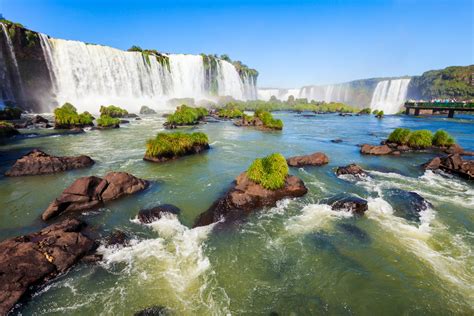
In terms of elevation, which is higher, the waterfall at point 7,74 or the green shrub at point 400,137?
the waterfall at point 7,74

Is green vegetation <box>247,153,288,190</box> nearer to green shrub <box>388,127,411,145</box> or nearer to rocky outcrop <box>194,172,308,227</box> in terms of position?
rocky outcrop <box>194,172,308,227</box>

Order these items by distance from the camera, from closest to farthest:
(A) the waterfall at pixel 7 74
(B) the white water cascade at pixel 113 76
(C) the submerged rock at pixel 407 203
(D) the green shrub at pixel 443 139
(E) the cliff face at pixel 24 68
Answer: (C) the submerged rock at pixel 407 203 → (D) the green shrub at pixel 443 139 → (A) the waterfall at pixel 7 74 → (E) the cliff face at pixel 24 68 → (B) the white water cascade at pixel 113 76

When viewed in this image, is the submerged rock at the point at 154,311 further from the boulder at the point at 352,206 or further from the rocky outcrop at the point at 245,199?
the boulder at the point at 352,206

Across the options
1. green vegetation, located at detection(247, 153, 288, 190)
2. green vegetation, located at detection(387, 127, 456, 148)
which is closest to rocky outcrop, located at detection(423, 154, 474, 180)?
green vegetation, located at detection(387, 127, 456, 148)

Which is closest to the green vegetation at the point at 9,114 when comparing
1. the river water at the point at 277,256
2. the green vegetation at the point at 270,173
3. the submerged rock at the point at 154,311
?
the river water at the point at 277,256

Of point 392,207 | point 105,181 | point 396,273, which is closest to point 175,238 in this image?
point 105,181
